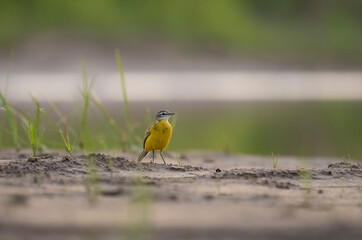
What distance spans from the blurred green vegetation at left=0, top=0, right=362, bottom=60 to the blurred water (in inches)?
145

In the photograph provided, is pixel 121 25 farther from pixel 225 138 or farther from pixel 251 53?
pixel 225 138

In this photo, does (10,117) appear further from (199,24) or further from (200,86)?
(199,24)

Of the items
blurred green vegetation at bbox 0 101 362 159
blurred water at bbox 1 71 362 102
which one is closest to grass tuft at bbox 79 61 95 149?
blurred green vegetation at bbox 0 101 362 159

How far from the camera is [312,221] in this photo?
310 centimetres

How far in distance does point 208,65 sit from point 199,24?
425 cm

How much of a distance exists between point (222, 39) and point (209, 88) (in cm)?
1015

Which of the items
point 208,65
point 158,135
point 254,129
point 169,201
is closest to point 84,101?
point 158,135

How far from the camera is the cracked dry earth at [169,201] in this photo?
9.64ft

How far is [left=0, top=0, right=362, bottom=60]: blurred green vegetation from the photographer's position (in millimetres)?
29234

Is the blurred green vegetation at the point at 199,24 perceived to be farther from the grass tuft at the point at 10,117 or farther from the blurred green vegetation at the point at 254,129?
the grass tuft at the point at 10,117

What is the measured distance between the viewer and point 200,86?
21.1m

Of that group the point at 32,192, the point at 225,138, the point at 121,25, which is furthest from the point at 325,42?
the point at 32,192

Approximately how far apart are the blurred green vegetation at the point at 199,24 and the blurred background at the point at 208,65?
0.06m

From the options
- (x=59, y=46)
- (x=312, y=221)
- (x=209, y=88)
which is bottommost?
(x=312, y=221)
